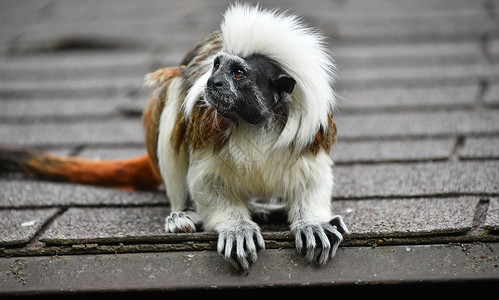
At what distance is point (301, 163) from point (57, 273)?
2.80ft

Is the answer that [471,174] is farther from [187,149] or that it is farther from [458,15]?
[458,15]

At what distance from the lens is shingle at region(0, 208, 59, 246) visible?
2.09m

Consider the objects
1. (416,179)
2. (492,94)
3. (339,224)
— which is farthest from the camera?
(492,94)

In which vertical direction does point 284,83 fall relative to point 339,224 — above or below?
above

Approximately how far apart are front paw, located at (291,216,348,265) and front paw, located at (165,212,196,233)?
399 millimetres

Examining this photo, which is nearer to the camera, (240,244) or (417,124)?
(240,244)

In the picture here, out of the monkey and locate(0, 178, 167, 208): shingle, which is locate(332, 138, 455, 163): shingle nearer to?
the monkey

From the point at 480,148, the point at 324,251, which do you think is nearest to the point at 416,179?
the point at 480,148

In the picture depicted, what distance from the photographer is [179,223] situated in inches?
86.4

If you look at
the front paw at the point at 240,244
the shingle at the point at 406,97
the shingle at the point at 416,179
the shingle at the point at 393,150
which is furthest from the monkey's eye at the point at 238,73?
the shingle at the point at 406,97

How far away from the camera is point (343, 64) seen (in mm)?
4145

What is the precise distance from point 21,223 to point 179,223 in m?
0.58

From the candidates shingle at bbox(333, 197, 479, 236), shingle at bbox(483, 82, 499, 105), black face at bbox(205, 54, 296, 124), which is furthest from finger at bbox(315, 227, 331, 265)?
shingle at bbox(483, 82, 499, 105)

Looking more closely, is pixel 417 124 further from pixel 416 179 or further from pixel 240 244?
pixel 240 244
